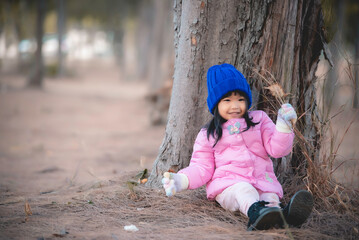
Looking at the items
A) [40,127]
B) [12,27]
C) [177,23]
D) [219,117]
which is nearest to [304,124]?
[219,117]

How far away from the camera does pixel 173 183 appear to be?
2.66m

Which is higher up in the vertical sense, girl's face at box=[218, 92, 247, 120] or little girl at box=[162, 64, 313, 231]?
girl's face at box=[218, 92, 247, 120]

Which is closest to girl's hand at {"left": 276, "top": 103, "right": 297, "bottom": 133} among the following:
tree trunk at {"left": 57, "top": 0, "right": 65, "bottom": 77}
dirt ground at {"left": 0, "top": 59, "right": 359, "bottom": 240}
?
dirt ground at {"left": 0, "top": 59, "right": 359, "bottom": 240}

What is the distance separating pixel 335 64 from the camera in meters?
3.41

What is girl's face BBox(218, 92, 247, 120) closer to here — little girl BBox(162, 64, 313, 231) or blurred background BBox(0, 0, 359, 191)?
little girl BBox(162, 64, 313, 231)

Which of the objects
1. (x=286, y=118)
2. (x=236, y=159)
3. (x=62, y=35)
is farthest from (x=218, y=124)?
(x=62, y=35)

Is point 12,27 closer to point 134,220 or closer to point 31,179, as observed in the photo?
point 31,179

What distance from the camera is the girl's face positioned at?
2891 mm

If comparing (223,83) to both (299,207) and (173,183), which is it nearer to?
(173,183)

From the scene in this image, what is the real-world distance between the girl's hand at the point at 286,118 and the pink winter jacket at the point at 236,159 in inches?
4.6

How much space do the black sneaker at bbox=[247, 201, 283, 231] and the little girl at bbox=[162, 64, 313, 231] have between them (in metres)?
0.17

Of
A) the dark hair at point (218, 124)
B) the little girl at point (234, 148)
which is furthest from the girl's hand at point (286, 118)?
the dark hair at point (218, 124)

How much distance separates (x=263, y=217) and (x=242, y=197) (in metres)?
0.28

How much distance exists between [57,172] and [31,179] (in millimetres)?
→ 529
